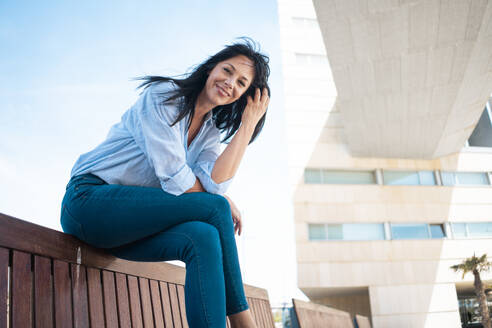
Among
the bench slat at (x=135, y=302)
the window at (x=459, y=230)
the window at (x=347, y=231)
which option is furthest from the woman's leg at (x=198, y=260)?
the window at (x=459, y=230)

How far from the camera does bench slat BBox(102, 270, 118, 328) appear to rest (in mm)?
1704

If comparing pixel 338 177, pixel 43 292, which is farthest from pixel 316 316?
pixel 338 177

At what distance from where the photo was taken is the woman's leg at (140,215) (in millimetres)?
1528

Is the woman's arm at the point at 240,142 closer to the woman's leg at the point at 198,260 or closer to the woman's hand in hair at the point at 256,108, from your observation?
the woman's hand in hair at the point at 256,108

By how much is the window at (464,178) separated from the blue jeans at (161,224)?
20.0m

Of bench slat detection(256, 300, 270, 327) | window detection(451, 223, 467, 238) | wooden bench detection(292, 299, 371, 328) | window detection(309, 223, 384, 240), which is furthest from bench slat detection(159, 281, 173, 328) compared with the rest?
window detection(451, 223, 467, 238)

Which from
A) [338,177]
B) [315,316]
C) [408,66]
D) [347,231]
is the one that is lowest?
[315,316]

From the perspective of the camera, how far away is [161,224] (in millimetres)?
1547

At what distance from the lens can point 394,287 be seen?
702 inches

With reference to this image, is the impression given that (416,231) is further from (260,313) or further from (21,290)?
(21,290)

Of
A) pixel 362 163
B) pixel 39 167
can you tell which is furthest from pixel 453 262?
pixel 39 167

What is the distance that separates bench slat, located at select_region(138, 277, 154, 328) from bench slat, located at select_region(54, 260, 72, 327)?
1.66 feet

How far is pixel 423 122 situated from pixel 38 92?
60.0 metres

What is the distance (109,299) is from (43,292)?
0.39m
